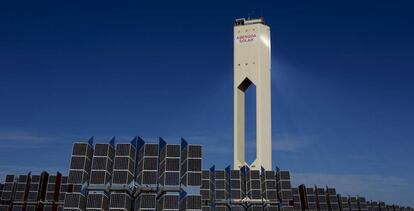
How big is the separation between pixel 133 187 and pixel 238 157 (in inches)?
1450

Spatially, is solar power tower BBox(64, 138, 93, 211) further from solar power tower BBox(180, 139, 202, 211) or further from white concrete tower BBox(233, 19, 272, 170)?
white concrete tower BBox(233, 19, 272, 170)

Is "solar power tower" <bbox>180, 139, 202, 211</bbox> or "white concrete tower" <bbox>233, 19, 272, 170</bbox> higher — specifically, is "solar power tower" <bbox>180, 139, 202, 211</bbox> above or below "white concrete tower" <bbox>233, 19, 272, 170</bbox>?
below

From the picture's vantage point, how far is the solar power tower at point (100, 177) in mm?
27609

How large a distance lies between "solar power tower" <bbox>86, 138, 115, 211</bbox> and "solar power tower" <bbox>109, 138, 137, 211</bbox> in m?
0.47

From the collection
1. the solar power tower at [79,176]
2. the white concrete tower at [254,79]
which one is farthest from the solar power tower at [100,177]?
the white concrete tower at [254,79]

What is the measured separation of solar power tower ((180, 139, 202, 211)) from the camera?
91.5ft

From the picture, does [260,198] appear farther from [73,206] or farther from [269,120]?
[269,120]

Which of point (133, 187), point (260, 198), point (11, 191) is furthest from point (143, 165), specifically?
point (11, 191)

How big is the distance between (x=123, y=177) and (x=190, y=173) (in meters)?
4.30

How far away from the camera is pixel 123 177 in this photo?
28250mm

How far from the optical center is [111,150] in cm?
2978

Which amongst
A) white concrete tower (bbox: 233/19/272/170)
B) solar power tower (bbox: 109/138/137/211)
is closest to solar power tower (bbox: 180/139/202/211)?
solar power tower (bbox: 109/138/137/211)

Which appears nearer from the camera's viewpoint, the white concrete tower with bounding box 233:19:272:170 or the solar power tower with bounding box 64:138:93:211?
the solar power tower with bounding box 64:138:93:211

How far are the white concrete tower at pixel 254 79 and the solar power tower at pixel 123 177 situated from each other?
33918 millimetres
